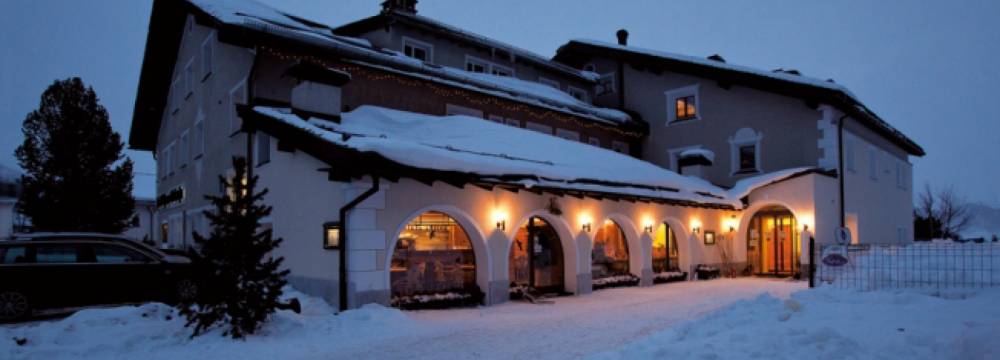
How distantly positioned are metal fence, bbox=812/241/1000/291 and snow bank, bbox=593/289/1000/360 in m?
1.45

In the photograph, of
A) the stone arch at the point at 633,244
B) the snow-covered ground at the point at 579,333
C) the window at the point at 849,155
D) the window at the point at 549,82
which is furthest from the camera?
the window at the point at 549,82

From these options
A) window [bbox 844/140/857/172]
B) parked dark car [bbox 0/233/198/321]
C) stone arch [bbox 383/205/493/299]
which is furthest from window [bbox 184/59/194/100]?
window [bbox 844/140/857/172]

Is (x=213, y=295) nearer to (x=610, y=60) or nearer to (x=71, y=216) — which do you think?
(x=71, y=216)

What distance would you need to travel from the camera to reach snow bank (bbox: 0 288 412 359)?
8617 millimetres

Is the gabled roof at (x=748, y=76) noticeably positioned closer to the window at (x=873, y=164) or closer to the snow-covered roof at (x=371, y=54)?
the window at (x=873, y=164)

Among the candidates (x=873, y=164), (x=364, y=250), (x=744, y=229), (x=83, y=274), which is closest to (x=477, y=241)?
(x=364, y=250)

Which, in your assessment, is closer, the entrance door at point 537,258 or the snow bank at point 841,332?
the snow bank at point 841,332

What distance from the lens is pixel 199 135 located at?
21.1 metres

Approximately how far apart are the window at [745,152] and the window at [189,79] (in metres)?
Result: 18.3

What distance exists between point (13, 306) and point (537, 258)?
396 inches

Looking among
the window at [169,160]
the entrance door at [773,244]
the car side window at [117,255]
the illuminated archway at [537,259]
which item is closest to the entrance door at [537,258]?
the illuminated archway at [537,259]

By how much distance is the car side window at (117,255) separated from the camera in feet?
40.6

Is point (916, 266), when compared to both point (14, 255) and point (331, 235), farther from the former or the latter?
point (14, 255)

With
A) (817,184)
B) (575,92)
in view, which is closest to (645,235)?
(817,184)
